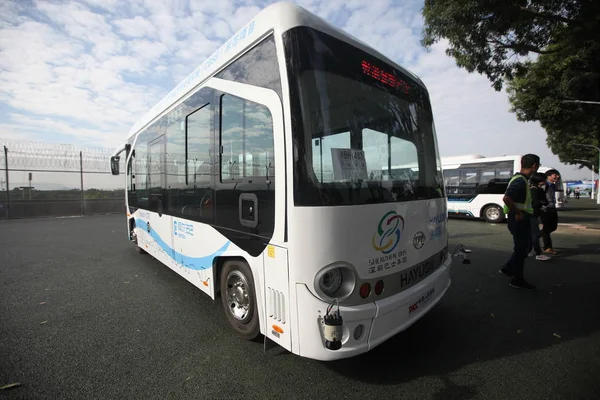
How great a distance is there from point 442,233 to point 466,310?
1.23 metres

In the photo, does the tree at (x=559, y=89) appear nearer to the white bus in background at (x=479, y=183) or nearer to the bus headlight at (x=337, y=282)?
the white bus in background at (x=479, y=183)

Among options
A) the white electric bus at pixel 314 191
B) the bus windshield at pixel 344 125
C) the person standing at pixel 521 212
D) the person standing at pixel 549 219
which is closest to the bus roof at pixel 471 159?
the person standing at pixel 549 219

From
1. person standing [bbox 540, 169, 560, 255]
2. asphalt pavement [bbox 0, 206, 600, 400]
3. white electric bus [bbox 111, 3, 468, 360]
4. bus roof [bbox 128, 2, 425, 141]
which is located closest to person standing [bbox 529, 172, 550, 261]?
person standing [bbox 540, 169, 560, 255]

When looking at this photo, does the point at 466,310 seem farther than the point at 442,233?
Yes

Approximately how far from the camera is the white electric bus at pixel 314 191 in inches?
84.7

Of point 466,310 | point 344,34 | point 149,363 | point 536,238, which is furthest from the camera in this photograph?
point 536,238

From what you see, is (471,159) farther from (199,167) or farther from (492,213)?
(199,167)

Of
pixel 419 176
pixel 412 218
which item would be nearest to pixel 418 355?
pixel 412 218

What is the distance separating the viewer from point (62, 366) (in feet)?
8.61

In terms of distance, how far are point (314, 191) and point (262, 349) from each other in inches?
68.7

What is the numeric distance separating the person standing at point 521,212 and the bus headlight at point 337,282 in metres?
3.52

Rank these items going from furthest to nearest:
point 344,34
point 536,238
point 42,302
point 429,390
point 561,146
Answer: point 561,146
point 536,238
point 42,302
point 344,34
point 429,390

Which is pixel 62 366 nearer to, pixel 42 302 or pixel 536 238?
pixel 42 302

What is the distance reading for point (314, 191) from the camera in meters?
2.12
